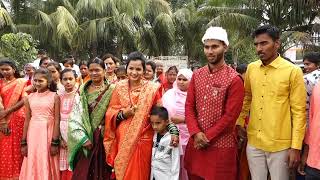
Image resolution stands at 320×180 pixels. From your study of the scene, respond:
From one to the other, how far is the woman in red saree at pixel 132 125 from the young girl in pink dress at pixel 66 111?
0.73 m

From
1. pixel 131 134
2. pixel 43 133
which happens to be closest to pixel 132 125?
pixel 131 134

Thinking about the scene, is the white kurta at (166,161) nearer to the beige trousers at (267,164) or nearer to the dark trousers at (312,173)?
the beige trousers at (267,164)

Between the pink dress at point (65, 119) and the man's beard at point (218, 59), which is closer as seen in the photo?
the man's beard at point (218, 59)

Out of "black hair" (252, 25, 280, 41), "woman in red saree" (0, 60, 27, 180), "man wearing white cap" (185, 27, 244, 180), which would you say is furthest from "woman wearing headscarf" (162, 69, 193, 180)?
"woman in red saree" (0, 60, 27, 180)

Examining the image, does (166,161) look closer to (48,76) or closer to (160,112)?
(160,112)

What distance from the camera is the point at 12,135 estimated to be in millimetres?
5633

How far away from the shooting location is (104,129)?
14.7ft

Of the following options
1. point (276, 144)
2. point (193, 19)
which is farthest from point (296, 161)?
point (193, 19)

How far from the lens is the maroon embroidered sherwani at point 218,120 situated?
3746mm

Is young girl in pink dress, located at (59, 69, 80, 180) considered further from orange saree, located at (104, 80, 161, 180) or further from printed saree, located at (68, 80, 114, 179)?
orange saree, located at (104, 80, 161, 180)

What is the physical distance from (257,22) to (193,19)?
8.76 metres

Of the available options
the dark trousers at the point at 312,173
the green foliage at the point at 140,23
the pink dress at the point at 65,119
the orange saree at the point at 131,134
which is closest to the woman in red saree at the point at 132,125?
the orange saree at the point at 131,134

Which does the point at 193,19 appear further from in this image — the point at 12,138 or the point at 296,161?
the point at 296,161

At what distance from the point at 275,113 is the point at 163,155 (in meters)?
1.23
